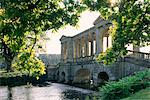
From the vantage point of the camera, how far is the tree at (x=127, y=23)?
15773 millimetres

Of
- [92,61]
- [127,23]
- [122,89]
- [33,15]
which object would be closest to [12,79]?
[92,61]

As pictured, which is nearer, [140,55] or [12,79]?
[140,55]

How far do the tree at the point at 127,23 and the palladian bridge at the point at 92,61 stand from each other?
7499 mm

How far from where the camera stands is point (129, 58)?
113 feet

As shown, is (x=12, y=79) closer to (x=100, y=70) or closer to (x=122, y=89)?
(x=100, y=70)

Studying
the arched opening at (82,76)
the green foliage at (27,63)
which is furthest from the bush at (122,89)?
the arched opening at (82,76)

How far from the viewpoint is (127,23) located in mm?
16750

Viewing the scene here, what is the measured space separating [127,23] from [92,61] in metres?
31.6

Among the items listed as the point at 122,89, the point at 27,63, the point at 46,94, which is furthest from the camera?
the point at 46,94

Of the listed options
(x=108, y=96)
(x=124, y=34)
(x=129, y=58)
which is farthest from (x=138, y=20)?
(x=129, y=58)

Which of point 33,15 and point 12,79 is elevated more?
point 33,15

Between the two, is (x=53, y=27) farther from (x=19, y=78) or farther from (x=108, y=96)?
(x=19, y=78)

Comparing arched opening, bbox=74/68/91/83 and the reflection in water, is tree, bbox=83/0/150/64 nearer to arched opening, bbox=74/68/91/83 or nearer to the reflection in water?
the reflection in water

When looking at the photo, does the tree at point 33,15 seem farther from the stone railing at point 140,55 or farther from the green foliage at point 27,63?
the stone railing at point 140,55
